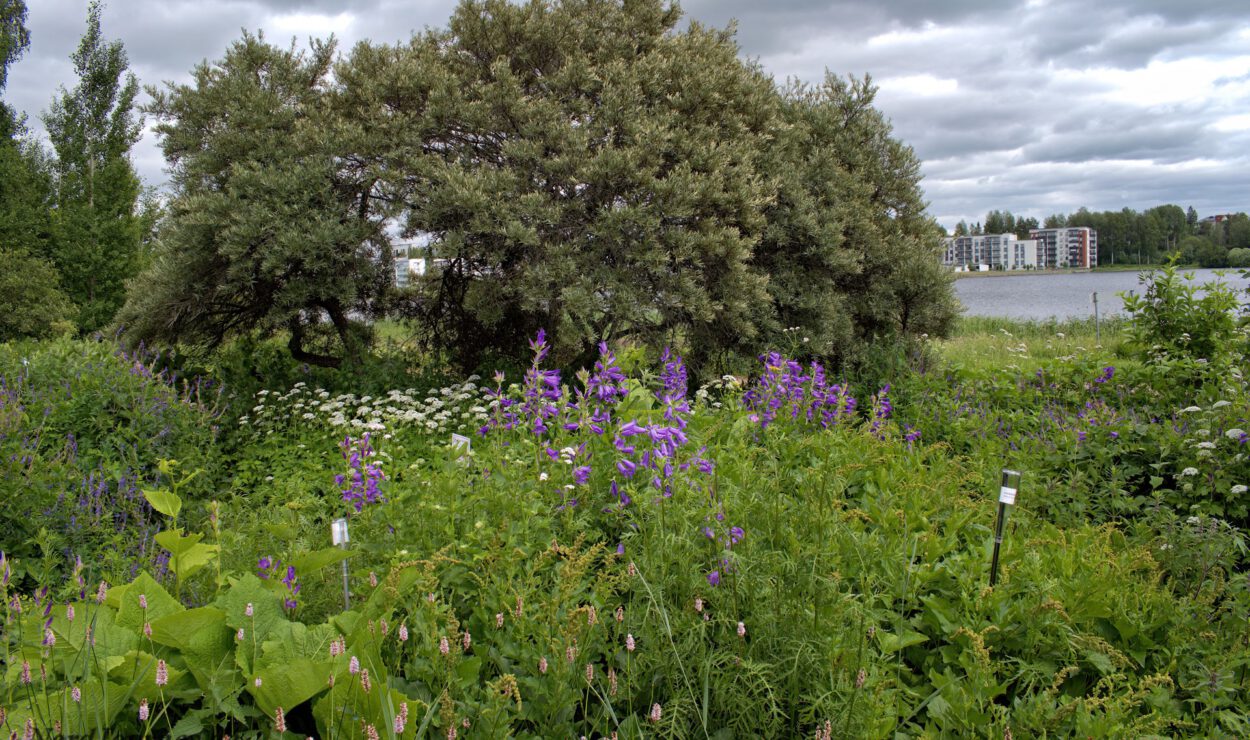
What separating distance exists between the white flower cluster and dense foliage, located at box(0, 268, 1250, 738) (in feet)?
4.77

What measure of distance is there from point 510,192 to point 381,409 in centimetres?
218

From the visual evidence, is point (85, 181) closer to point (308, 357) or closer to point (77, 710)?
point (308, 357)

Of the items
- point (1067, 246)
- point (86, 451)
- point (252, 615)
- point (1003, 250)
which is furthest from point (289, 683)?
point (1003, 250)

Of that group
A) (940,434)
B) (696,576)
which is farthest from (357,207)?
(696,576)

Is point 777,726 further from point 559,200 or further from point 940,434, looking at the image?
point 559,200

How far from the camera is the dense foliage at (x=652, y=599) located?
159cm

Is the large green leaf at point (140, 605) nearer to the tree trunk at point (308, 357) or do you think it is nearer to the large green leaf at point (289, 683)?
the large green leaf at point (289, 683)

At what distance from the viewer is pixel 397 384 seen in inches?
286

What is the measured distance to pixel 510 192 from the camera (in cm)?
649

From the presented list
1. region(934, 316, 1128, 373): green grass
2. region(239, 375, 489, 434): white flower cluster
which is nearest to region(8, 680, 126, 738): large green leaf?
region(239, 375, 489, 434): white flower cluster

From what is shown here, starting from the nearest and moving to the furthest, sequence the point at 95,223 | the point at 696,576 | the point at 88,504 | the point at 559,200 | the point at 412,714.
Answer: the point at 412,714 < the point at 696,576 < the point at 88,504 < the point at 559,200 < the point at 95,223

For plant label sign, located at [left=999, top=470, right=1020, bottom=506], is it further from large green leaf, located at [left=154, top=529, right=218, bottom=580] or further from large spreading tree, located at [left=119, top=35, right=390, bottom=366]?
large spreading tree, located at [left=119, top=35, right=390, bottom=366]

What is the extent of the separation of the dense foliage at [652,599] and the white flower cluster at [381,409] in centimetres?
145

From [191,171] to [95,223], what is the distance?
14261mm
